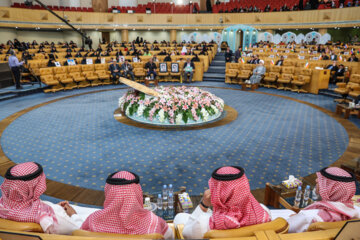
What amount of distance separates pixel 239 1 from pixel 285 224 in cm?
2865

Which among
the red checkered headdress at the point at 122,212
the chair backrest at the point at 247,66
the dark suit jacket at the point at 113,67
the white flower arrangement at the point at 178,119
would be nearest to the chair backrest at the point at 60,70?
the dark suit jacket at the point at 113,67

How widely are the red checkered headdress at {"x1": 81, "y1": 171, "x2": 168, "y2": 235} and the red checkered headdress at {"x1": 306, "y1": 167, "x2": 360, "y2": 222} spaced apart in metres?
1.32

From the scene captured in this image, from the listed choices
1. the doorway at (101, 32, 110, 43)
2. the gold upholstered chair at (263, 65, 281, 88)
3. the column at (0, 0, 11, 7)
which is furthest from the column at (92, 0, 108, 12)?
the gold upholstered chair at (263, 65, 281, 88)

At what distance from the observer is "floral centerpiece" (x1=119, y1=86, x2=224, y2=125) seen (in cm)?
662

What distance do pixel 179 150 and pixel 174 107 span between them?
5.80ft

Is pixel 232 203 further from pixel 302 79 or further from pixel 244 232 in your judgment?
pixel 302 79

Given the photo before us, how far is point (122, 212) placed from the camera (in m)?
1.62

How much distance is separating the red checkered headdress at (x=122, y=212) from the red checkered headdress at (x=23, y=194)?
0.42m

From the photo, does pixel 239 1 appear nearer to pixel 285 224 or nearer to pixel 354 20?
pixel 354 20

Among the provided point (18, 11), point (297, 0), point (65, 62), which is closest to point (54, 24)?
point (18, 11)

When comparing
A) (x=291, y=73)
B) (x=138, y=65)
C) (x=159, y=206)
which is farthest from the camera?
(x=138, y=65)

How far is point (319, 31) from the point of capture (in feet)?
72.4

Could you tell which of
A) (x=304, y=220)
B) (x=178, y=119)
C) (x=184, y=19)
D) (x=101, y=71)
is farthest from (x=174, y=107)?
(x=184, y=19)

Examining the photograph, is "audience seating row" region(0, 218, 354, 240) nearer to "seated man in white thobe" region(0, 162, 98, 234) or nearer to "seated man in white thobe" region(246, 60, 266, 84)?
"seated man in white thobe" region(0, 162, 98, 234)
